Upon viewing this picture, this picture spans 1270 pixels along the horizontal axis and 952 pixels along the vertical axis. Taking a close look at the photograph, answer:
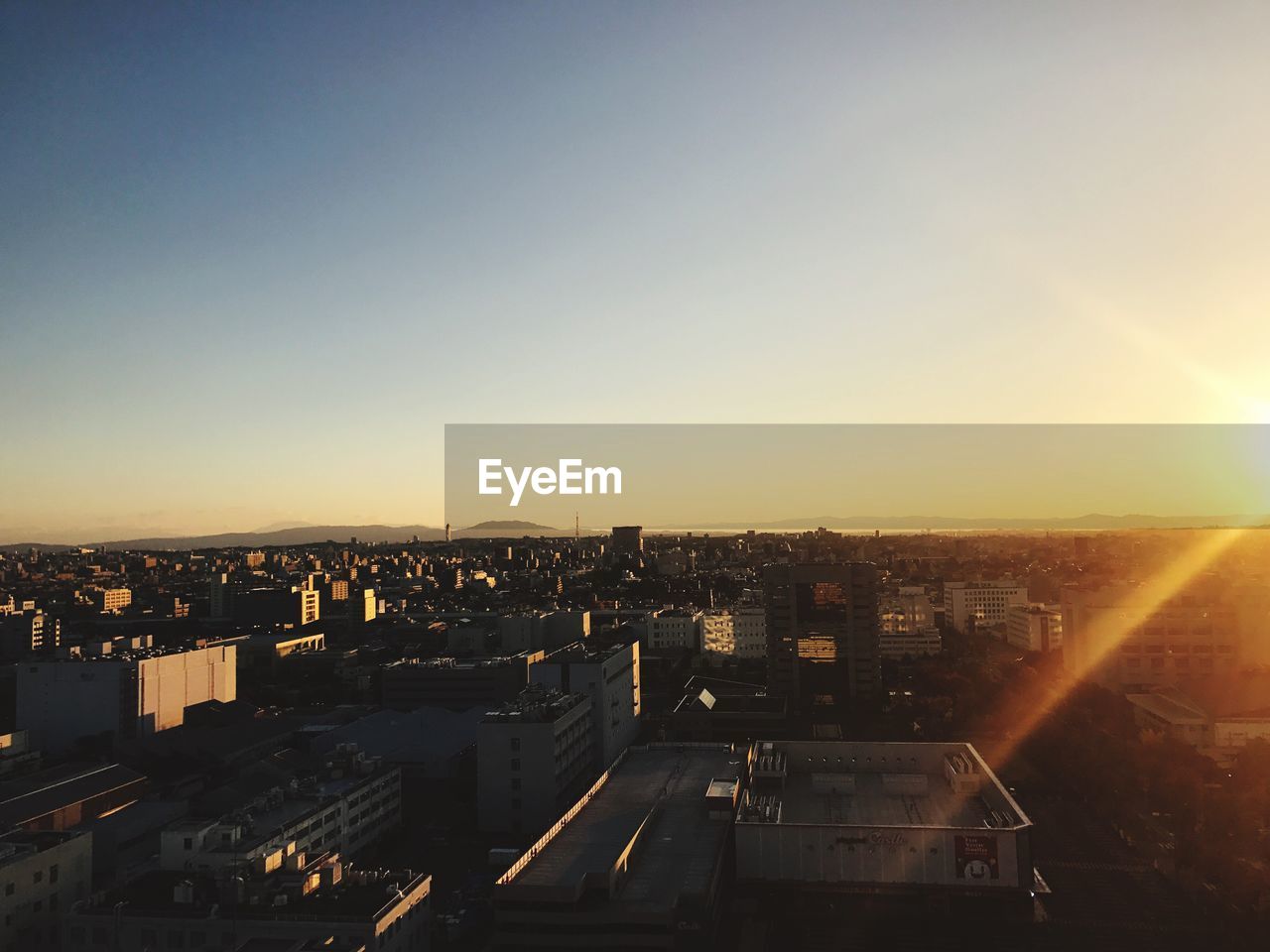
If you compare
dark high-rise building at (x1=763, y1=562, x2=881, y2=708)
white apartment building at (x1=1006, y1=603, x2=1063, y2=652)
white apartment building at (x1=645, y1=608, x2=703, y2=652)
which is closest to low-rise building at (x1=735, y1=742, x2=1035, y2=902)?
dark high-rise building at (x1=763, y1=562, x2=881, y2=708)

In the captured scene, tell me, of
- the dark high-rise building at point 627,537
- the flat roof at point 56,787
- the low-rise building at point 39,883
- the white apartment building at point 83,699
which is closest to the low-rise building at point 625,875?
the low-rise building at point 39,883

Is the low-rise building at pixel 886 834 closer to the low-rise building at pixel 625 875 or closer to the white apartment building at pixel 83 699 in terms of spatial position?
the low-rise building at pixel 625 875

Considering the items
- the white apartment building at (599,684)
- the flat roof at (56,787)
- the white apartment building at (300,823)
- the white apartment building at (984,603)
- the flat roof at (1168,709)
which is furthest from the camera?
the white apartment building at (984,603)

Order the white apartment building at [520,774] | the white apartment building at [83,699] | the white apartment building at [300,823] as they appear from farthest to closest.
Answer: the white apartment building at [83,699] → the white apartment building at [520,774] → the white apartment building at [300,823]

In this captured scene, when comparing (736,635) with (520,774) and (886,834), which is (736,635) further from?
(886,834)

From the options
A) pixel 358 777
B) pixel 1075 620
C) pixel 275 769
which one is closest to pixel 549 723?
pixel 358 777

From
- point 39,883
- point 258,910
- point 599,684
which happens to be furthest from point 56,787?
point 599,684

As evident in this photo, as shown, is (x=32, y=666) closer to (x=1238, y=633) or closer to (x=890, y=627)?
(x=890, y=627)
